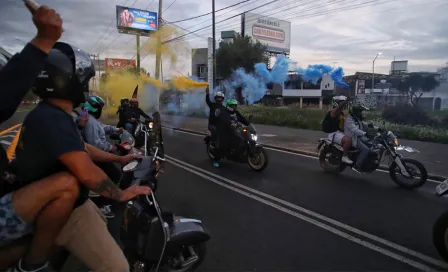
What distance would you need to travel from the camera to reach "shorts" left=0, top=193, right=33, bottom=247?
178cm

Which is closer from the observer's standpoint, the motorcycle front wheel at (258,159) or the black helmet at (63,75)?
the black helmet at (63,75)

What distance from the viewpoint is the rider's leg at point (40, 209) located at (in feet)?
5.85

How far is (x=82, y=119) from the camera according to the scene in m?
4.97

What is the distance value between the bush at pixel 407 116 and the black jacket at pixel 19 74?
58.8 ft

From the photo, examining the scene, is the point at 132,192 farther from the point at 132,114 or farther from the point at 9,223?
the point at 132,114

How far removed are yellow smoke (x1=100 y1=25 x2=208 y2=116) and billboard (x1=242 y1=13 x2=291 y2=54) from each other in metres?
19.2

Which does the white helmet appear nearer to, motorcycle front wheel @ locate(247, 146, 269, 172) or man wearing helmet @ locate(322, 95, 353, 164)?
man wearing helmet @ locate(322, 95, 353, 164)

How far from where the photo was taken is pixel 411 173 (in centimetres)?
660

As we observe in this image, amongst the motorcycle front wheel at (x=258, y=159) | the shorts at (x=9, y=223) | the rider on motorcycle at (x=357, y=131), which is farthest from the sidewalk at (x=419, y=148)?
the shorts at (x=9, y=223)

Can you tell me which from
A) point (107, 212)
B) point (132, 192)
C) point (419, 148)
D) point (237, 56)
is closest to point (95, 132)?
point (107, 212)

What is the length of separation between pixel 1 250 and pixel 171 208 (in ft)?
12.0

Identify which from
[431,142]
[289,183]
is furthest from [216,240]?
[431,142]

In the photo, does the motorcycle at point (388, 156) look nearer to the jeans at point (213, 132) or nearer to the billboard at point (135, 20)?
the jeans at point (213, 132)

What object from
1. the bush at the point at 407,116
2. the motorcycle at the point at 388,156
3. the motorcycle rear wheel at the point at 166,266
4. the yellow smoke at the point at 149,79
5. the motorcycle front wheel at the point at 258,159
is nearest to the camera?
the motorcycle rear wheel at the point at 166,266
